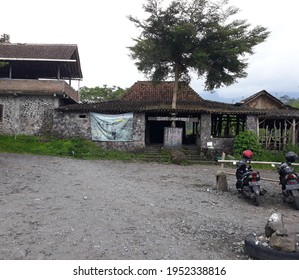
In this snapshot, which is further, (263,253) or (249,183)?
(249,183)

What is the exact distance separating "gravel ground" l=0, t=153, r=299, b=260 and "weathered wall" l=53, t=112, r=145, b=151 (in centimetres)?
899

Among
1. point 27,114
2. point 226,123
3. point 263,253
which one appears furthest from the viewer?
point 226,123

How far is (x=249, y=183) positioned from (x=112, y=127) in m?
13.1

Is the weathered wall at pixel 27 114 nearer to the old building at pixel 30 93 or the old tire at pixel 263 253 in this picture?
A: the old building at pixel 30 93

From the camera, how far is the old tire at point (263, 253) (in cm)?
392

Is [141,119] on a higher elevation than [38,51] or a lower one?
lower

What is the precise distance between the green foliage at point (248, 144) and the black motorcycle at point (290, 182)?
10.5 metres

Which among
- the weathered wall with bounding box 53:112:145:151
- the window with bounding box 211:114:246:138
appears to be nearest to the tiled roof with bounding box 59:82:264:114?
the weathered wall with bounding box 53:112:145:151

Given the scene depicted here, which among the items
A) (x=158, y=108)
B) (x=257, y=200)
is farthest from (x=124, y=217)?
(x=158, y=108)

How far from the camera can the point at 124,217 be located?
6066 mm

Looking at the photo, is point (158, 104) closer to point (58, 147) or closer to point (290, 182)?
point (58, 147)

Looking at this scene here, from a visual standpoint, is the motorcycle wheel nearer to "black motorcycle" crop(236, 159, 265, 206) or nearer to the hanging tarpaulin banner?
"black motorcycle" crop(236, 159, 265, 206)

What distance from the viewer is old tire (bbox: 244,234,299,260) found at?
3924 millimetres

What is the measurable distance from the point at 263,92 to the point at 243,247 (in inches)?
933
